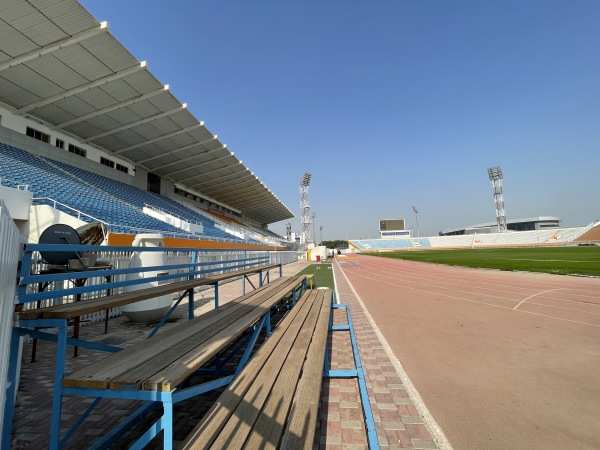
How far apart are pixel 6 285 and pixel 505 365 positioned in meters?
5.83

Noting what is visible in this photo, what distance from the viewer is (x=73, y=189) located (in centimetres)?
1404

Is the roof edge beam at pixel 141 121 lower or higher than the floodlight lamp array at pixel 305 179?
lower

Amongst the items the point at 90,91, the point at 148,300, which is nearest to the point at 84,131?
the point at 90,91

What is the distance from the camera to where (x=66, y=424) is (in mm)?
2844

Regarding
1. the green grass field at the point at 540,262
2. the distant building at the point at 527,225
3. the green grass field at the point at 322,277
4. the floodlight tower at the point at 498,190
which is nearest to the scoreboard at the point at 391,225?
the floodlight tower at the point at 498,190

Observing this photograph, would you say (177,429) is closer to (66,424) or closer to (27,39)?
(66,424)

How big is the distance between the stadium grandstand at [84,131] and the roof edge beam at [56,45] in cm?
4

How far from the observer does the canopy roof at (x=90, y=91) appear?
10.7m

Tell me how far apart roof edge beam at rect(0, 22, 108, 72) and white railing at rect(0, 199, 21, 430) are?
13.7 m

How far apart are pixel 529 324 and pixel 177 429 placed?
23.8 ft

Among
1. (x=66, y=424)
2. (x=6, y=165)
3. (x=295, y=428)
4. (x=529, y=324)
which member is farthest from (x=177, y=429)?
(x=6, y=165)

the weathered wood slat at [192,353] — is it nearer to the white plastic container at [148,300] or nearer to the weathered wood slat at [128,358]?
the weathered wood slat at [128,358]

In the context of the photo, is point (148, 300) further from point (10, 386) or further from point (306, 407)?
point (306, 407)

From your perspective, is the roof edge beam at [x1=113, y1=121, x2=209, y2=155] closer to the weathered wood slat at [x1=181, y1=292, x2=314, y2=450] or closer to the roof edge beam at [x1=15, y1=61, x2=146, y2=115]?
the roof edge beam at [x1=15, y1=61, x2=146, y2=115]
